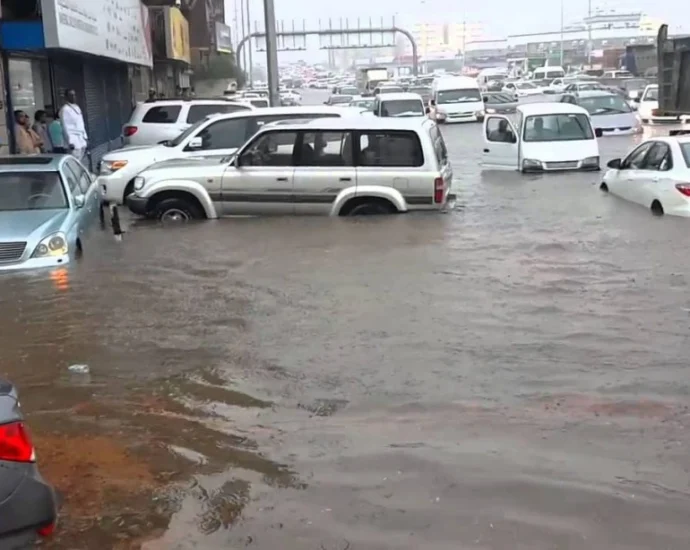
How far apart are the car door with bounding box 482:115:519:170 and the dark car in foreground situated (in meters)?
18.9

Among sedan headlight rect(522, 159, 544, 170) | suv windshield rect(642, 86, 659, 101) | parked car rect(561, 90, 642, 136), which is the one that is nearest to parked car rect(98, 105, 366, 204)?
sedan headlight rect(522, 159, 544, 170)

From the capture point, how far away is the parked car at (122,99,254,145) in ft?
72.6

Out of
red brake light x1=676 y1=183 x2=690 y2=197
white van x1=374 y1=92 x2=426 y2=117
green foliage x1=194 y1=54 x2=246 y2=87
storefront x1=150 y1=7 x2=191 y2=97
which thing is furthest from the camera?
green foliage x1=194 y1=54 x2=246 y2=87

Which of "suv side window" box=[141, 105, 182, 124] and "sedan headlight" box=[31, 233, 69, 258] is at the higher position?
"suv side window" box=[141, 105, 182, 124]

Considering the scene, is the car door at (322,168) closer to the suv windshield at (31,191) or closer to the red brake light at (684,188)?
the suv windshield at (31,191)

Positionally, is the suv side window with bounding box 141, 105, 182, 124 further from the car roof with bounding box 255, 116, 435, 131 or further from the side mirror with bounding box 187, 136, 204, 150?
the car roof with bounding box 255, 116, 435, 131

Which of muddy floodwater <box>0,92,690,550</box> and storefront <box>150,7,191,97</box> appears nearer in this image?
muddy floodwater <box>0,92,690,550</box>

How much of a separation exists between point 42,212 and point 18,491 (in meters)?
7.99

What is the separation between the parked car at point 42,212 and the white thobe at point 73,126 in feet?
21.4

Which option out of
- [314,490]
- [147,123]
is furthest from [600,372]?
[147,123]

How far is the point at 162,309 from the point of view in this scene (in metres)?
9.17

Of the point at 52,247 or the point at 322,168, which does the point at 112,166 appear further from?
the point at 52,247

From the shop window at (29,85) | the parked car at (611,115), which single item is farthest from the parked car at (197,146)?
the parked car at (611,115)

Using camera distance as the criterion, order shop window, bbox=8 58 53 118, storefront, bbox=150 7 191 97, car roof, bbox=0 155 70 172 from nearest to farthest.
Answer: car roof, bbox=0 155 70 172, shop window, bbox=8 58 53 118, storefront, bbox=150 7 191 97
